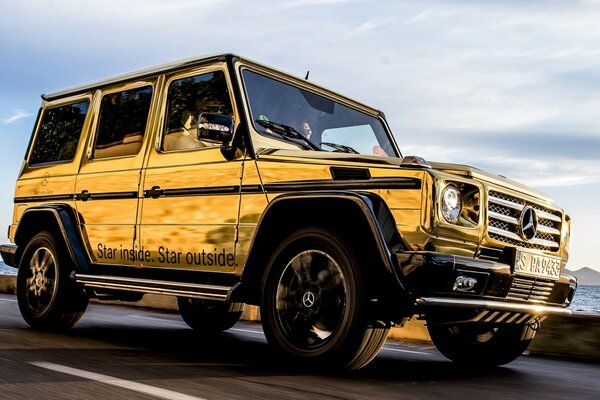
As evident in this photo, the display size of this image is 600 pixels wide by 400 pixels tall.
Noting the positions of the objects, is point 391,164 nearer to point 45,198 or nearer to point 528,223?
point 528,223

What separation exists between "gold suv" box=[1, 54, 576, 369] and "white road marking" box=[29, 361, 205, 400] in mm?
1208

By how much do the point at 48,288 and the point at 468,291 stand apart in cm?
448

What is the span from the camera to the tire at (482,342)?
21.1 ft

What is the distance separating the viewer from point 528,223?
563 centimetres

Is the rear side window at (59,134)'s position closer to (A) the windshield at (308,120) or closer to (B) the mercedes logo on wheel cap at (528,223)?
(A) the windshield at (308,120)

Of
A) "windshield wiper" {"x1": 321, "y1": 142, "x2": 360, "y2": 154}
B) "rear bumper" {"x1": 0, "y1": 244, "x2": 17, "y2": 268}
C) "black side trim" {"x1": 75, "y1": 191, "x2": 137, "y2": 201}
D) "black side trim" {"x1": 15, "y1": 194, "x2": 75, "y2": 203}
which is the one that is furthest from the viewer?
"rear bumper" {"x1": 0, "y1": 244, "x2": 17, "y2": 268}

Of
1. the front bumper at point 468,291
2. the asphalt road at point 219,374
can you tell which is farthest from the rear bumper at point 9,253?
the front bumper at point 468,291

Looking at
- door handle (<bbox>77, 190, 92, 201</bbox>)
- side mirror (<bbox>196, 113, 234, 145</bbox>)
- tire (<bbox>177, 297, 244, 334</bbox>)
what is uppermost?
side mirror (<bbox>196, 113, 234, 145</bbox>)

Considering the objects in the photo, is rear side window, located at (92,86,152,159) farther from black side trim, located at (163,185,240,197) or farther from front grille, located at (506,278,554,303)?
front grille, located at (506,278,554,303)

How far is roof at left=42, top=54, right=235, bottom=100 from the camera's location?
6574 mm

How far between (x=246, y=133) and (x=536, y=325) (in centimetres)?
285

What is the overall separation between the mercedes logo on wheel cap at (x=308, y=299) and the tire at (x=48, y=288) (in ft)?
10.0

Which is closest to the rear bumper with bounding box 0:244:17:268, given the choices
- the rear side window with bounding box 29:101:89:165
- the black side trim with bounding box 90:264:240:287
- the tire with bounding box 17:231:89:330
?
the tire with bounding box 17:231:89:330

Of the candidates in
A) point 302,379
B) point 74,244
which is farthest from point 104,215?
point 302,379
